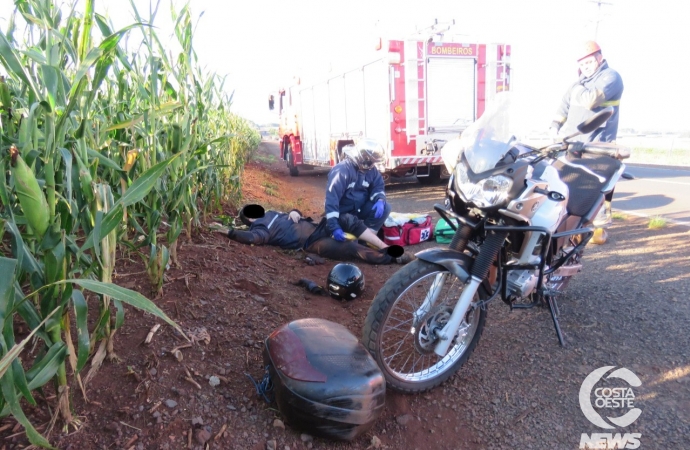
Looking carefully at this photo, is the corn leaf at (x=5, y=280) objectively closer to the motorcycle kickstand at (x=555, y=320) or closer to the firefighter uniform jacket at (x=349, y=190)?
the motorcycle kickstand at (x=555, y=320)

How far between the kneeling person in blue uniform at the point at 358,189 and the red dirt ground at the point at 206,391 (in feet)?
5.09

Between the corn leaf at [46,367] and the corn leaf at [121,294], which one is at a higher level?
the corn leaf at [121,294]

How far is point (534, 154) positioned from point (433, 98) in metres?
6.33

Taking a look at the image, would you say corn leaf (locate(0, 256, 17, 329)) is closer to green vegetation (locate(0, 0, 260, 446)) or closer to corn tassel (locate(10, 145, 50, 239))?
green vegetation (locate(0, 0, 260, 446))

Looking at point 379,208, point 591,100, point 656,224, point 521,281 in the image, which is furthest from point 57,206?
point 656,224

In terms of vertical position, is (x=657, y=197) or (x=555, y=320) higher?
(x=555, y=320)

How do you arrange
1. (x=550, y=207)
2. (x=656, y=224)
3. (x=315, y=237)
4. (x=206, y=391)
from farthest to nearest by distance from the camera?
(x=656, y=224) < (x=315, y=237) < (x=550, y=207) < (x=206, y=391)

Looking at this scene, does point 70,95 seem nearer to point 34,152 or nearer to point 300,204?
point 34,152

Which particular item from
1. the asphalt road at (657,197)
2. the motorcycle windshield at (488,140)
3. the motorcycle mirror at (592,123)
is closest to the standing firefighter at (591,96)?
the asphalt road at (657,197)

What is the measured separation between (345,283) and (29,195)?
7.79 feet

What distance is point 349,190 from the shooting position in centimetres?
489

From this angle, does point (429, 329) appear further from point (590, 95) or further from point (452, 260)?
point (590, 95)

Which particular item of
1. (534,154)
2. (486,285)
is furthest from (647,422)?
(534,154)

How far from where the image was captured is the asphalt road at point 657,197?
668cm
